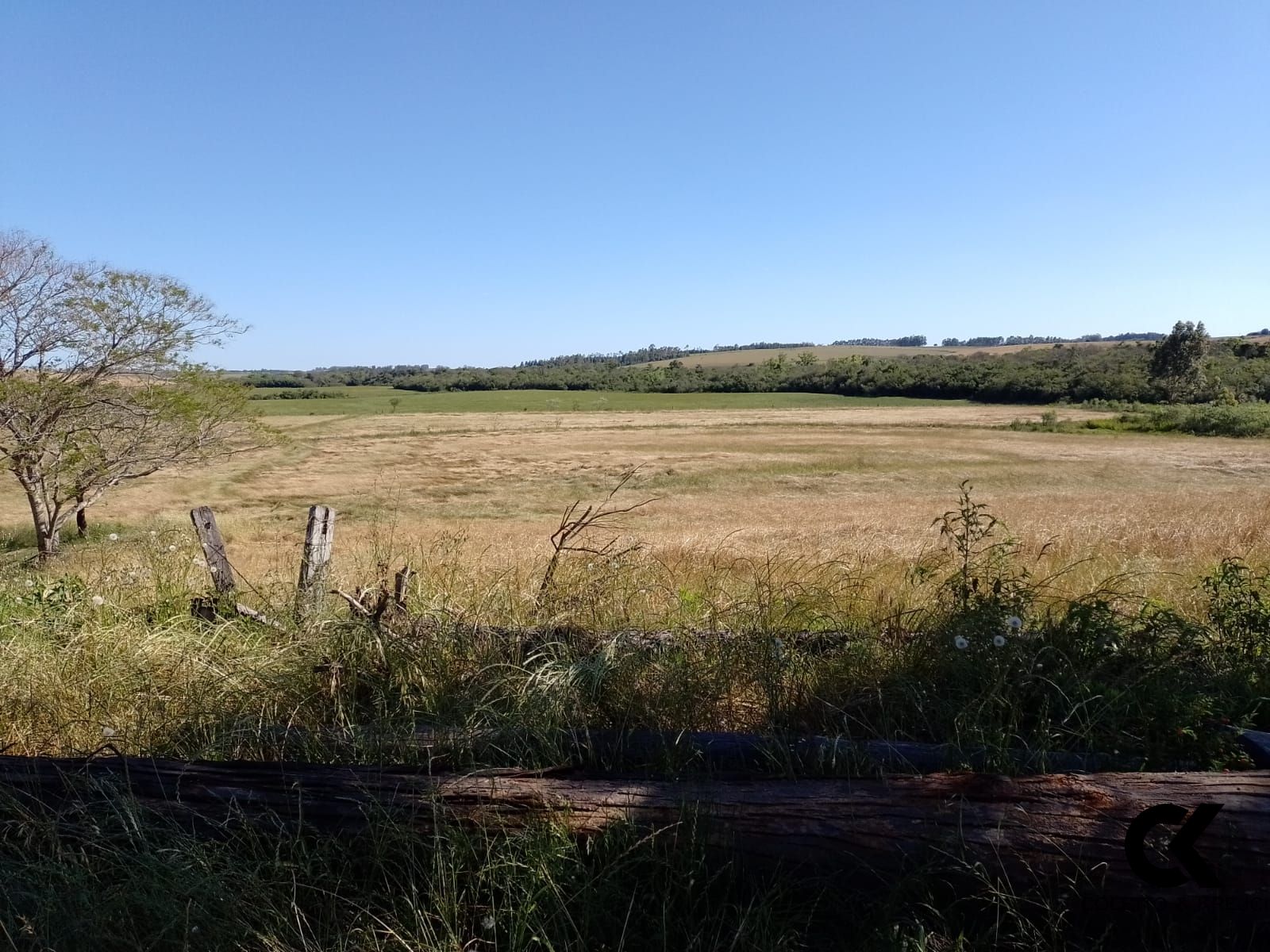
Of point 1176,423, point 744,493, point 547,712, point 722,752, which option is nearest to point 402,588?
point 547,712

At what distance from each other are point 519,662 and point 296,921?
62.1 inches

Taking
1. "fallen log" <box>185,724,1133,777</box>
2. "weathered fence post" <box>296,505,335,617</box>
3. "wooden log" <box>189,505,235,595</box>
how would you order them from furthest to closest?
1. "wooden log" <box>189,505,235,595</box>
2. "weathered fence post" <box>296,505,335,617</box>
3. "fallen log" <box>185,724,1133,777</box>

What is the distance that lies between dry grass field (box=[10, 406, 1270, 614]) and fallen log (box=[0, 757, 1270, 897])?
2952 millimetres

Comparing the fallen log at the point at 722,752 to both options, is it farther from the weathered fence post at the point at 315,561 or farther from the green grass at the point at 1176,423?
the green grass at the point at 1176,423

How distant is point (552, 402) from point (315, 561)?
96.9 metres

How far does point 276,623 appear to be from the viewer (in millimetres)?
4562

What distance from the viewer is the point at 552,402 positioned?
332 feet

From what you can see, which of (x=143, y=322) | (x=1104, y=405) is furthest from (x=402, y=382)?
(x=143, y=322)

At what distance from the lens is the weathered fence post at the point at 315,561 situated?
183 inches

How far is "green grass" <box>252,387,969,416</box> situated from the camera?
90.6 metres

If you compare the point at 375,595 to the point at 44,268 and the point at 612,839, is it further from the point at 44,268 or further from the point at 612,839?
the point at 44,268

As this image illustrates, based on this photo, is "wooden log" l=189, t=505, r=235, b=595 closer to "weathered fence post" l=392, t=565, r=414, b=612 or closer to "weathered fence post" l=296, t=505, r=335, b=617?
"weathered fence post" l=296, t=505, r=335, b=617

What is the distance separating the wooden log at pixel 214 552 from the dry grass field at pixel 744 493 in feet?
2.96

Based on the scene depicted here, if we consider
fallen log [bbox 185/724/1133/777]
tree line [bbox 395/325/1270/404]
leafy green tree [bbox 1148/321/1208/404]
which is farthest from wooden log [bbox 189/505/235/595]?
leafy green tree [bbox 1148/321/1208/404]
